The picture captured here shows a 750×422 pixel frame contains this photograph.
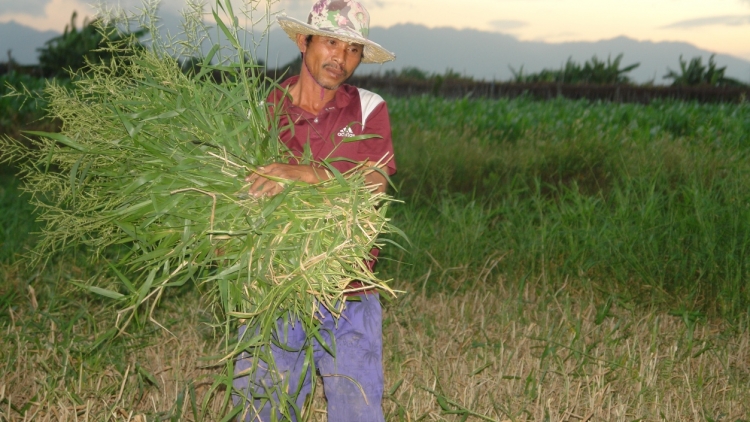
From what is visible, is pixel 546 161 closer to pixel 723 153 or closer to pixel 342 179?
pixel 723 153

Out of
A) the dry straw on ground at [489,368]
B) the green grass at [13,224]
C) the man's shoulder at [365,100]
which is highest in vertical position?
the man's shoulder at [365,100]

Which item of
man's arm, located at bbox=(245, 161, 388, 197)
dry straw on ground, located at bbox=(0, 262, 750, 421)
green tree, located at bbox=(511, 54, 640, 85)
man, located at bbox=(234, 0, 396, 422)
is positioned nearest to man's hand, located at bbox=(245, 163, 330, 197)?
man's arm, located at bbox=(245, 161, 388, 197)

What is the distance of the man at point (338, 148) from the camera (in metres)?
2.53

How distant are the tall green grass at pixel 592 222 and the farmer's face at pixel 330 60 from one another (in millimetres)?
946

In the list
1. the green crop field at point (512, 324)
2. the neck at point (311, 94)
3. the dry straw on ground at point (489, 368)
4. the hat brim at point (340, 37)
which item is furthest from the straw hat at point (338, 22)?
the dry straw on ground at point (489, 368)

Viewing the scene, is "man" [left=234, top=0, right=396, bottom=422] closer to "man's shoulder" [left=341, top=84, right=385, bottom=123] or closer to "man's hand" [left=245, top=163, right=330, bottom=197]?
"man's shoulder" [left=341, top=84, right=385, bottom=123]

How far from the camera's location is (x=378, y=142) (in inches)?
103

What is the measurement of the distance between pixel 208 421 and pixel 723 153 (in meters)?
4.77

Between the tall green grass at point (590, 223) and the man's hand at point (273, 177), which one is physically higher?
the man's hand at point (273, 177)

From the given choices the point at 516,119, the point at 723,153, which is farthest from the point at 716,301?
the point at 516,119

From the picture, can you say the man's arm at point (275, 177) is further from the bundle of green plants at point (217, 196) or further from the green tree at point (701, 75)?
the green tree at point (701, 75)

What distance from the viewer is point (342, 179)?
2104mm

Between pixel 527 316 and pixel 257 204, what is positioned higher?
pixel 257 204

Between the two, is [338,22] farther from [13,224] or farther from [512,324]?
[13,224]
